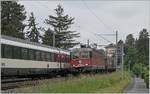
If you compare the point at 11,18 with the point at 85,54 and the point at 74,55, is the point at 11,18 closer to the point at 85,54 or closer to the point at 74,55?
the point at 74,55

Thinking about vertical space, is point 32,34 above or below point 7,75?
above

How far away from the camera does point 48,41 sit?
9388cm

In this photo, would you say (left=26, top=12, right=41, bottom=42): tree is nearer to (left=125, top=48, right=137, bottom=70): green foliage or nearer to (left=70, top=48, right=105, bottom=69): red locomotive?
(left=125, top=48, right=137, bottom=70): green foliage

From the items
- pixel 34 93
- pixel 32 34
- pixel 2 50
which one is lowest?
pixel 34 93

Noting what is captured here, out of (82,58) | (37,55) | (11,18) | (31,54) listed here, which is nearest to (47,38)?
(11,18)

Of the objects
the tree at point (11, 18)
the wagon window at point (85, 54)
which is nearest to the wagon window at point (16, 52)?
the wagon window at point (85, 54)

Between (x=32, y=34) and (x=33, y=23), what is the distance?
2017 mm

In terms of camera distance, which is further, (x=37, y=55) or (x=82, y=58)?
(x=82, y=58)

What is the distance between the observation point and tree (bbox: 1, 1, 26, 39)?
205 feet

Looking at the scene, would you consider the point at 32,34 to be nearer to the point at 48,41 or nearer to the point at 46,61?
the point at 48,41

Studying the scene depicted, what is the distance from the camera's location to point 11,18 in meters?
66.2

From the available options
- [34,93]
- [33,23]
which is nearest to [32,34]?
[33,23]

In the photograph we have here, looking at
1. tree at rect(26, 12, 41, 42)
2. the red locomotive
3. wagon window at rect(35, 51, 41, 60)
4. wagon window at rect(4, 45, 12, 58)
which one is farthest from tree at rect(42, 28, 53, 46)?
wagon window at rect(4, 45, 12, 58)

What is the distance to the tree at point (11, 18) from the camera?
62550mm
